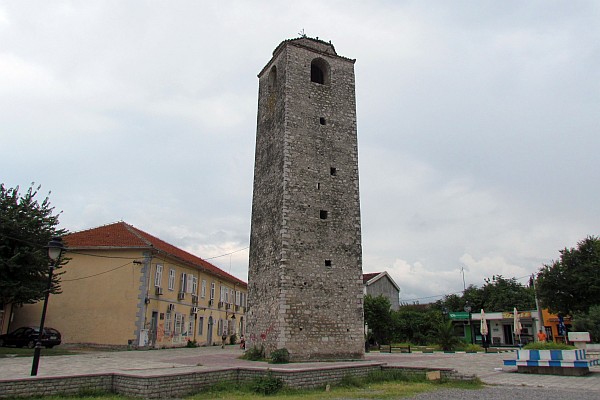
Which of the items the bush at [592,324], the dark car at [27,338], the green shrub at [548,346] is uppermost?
the bush at [592,324]

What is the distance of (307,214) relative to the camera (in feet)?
61.6

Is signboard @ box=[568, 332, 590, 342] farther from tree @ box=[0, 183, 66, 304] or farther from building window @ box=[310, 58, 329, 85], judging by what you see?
tree @ box=[0, 183, 66, 304]

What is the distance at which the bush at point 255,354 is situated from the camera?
17797mm

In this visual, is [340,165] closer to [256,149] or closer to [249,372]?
[256,149]

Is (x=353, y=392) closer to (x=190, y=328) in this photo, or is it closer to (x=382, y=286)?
(x=190, y=328)

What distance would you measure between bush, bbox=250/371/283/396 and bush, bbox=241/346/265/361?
23.2ft

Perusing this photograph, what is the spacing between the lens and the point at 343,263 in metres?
18.9

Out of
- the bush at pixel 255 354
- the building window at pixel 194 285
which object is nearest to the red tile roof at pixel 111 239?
the building window at pixel 194 285

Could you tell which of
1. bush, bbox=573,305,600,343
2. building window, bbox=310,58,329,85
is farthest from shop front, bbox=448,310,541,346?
building window, bbox=310,58,329,85

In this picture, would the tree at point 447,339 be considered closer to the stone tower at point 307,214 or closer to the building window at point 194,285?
the stone tower at point 307,214

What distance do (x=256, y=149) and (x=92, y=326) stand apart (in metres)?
12.7

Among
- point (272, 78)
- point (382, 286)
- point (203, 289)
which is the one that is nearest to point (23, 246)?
point (272, 78)

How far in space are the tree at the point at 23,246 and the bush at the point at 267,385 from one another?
1087 centimetres

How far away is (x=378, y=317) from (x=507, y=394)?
2558 centimetres
